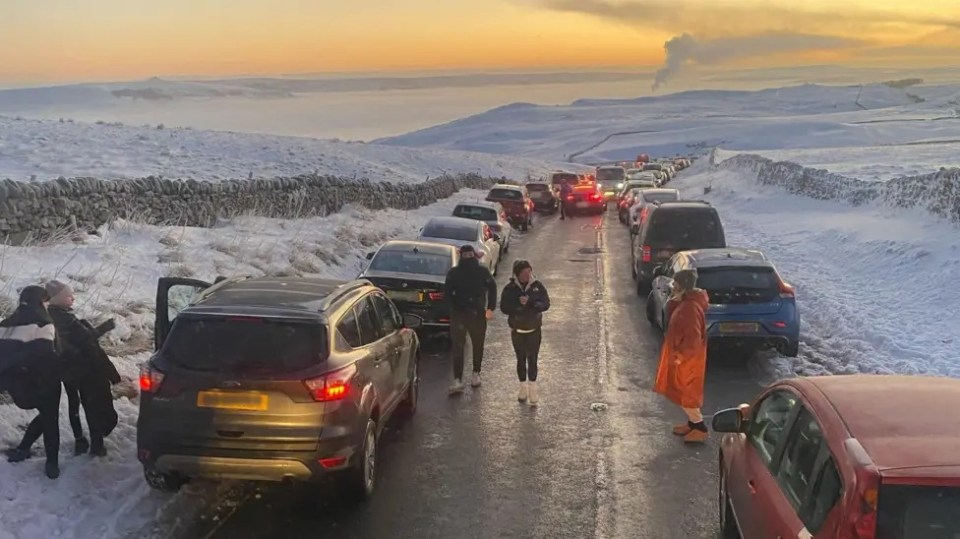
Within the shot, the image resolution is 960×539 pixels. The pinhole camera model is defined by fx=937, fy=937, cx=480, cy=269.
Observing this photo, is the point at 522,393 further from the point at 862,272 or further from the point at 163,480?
the point at 862,272

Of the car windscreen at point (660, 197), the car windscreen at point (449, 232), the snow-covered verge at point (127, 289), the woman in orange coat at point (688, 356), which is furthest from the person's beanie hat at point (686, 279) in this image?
the car windscreen at point (660, 197)

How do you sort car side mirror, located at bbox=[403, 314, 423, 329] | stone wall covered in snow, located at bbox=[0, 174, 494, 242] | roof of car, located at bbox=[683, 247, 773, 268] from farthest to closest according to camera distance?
stone wall covered in snow, located at bbox=[0, 174, 494, 242]
roof of car, located at bbox=[683, 247, 773, 268]
car side mirror, located at bbox=[403, 314, 423, 329]

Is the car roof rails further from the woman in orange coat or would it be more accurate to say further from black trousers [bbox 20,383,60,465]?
the woman in orange coat

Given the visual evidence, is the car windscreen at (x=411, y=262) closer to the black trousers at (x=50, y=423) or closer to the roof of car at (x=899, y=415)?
the black trousers at (x=50, y=423)

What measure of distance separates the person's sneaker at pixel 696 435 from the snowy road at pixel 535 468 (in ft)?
0.36

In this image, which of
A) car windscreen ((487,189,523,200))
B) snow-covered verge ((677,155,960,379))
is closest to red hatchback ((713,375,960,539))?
snow-covered verge ((677,155,960,379))

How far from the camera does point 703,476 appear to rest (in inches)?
317

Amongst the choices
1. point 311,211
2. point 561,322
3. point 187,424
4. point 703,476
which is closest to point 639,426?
point 703,476

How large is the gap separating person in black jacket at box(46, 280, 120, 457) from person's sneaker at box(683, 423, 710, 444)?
5212mm

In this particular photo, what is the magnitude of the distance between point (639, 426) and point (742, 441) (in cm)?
339

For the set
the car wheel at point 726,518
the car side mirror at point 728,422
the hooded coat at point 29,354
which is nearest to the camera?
the car side mirror at point 728,422

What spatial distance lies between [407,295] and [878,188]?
20.4m

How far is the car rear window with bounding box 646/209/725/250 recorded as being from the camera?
57.9ft

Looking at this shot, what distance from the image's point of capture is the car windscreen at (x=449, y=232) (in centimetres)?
1908
